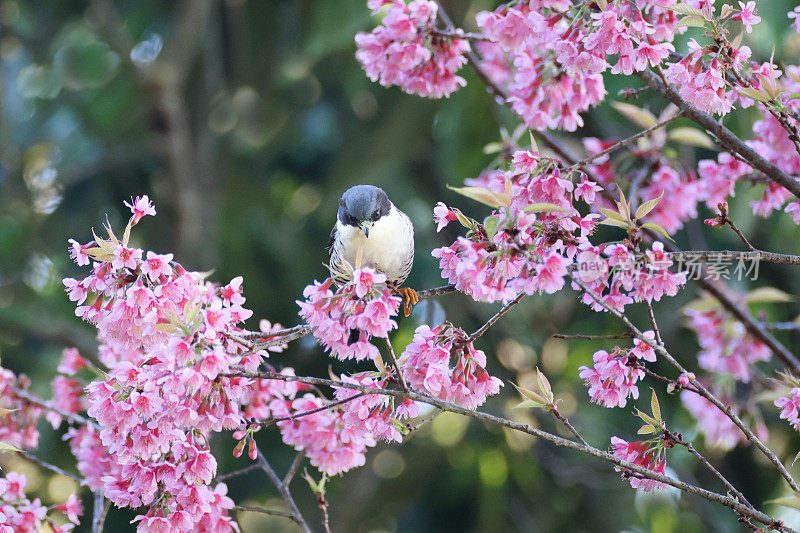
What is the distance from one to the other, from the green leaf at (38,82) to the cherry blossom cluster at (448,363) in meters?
5.05

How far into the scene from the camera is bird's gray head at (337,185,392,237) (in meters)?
3.00

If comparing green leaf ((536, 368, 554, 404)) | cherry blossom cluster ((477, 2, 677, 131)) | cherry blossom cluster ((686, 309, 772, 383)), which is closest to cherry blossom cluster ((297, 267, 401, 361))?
green leaf ((536, 368, 554, 404))

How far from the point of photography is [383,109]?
538cm

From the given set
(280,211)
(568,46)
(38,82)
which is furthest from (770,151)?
(38,82)

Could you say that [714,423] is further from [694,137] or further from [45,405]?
[45,405]

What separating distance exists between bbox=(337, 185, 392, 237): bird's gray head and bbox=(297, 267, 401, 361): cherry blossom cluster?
1.17 meters

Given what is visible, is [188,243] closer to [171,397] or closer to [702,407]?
[702,407]

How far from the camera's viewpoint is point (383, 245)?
298 cm

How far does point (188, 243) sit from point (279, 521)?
2.32 metres

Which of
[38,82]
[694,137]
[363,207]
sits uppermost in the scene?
[38,82]

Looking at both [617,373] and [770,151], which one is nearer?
[617,373]

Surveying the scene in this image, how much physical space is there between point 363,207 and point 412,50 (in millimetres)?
749

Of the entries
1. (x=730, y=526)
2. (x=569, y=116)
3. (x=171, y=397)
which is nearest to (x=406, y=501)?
(x=730, y=526)

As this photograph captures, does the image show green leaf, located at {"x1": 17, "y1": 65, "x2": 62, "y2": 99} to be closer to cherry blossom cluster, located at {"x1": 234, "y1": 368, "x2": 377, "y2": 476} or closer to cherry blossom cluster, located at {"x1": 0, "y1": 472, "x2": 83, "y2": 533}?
cherry blossom cluster, located at {"x1": 0, "y1": 472, "x2": 83, "y2": 533}
